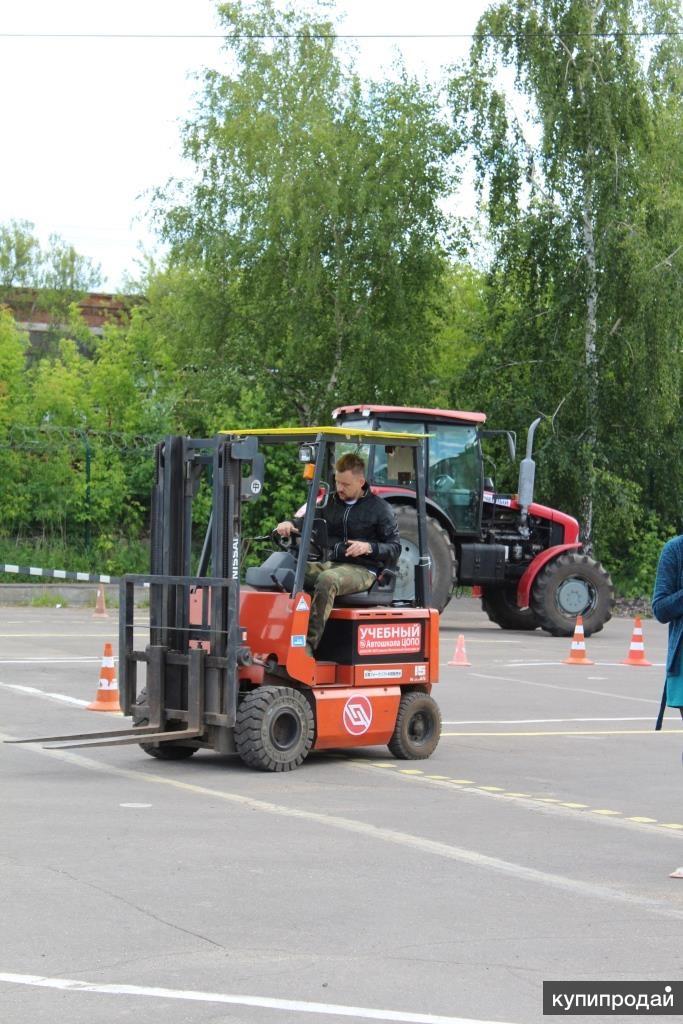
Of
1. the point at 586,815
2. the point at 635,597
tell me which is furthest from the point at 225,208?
the point at 586,815

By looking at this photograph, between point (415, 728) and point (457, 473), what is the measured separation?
1249cm

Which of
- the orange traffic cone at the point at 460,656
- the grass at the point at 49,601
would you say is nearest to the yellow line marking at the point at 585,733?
the orange traffic cone at the point at 460,656

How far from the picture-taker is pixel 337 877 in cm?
800

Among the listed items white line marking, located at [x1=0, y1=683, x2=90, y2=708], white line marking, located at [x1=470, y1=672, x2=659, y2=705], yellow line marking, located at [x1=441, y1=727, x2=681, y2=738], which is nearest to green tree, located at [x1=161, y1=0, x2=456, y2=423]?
white line marking, located at [x1=470, y1=672, x2=659, y2=705]

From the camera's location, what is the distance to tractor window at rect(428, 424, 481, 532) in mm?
24688

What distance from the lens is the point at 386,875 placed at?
8.09 m

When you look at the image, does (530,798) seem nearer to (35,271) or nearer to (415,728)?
(415,728)

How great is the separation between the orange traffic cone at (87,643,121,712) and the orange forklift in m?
2.48

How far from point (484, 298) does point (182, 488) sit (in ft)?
82.8

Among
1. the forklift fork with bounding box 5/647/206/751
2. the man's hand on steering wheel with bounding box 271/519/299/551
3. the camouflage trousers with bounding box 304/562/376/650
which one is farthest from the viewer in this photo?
the man's hand on steering wheel with bounding box 271/519/299/551

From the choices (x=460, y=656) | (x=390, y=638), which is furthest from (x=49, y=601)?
(x=390, y=638)

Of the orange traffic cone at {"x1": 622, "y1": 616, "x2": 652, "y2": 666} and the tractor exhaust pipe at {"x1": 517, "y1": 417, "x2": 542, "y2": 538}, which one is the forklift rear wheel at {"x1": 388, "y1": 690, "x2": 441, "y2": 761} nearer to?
the orange traffic cone at {"x1": 622, "y1": 616, "x2": 652, "y2": 666}

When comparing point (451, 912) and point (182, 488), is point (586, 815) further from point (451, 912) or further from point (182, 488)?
point (182, 488)

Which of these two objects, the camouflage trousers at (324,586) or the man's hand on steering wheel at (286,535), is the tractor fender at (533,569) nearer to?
the man's hand on steering wheel at (286,535)
